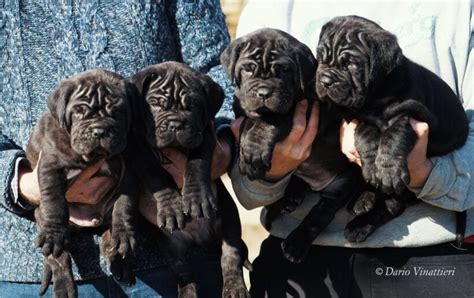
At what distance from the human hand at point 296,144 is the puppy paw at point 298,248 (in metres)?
0.29

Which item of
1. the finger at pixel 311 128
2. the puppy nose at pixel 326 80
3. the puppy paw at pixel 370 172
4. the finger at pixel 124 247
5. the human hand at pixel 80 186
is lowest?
the finger at pixel 124 247

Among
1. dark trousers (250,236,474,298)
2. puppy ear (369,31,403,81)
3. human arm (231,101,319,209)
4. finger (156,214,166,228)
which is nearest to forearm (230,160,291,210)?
human arm (231,101,319,209)

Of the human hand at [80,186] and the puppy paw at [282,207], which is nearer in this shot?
the human hand at [80,186]

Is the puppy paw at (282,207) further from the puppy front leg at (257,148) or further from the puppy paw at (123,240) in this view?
the puppy paw at (123,240)

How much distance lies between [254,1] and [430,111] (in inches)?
39.5

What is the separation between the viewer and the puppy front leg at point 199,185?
4.22 meters

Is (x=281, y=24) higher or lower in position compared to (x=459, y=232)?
higher

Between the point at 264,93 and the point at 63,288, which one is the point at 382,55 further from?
the point at 63,288

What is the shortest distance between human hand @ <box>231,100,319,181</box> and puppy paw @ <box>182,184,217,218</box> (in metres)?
0.32

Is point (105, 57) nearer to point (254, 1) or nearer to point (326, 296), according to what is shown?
point (254, 1)

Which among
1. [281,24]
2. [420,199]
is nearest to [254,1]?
[281,24]

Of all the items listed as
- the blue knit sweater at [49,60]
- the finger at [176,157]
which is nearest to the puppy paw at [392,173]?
the finger at [176,157]

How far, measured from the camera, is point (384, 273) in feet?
14.4

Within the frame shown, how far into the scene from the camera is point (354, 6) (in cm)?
463
